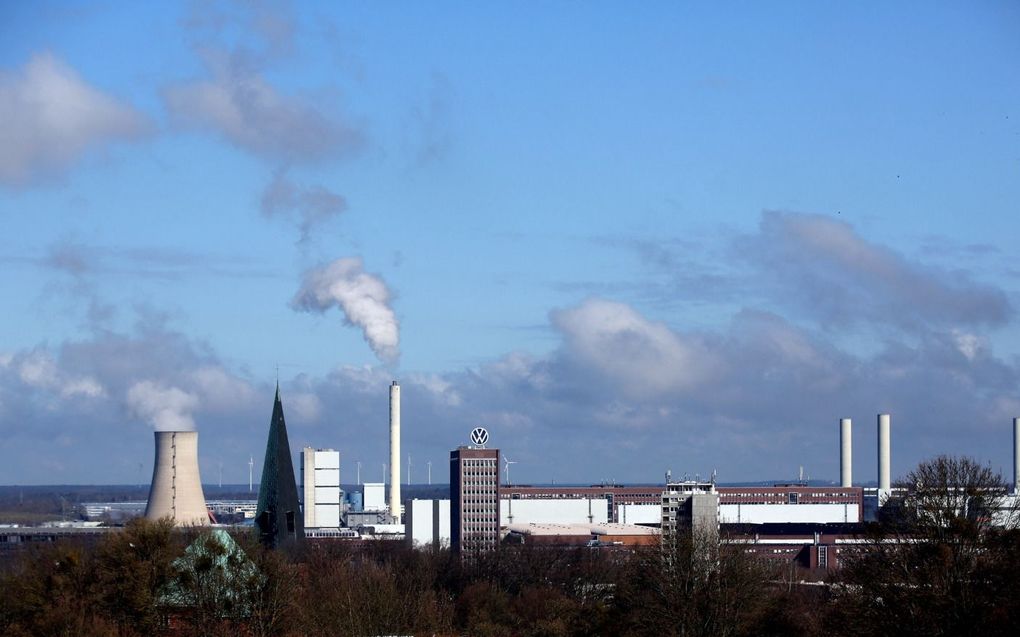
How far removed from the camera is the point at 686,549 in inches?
2066

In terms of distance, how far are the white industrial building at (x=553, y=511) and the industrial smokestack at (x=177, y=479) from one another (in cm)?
5320

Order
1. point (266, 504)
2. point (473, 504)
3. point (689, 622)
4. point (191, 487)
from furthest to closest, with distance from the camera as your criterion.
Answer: point (473, 504), point (191, 487), point (266, 504), point (689, 622)

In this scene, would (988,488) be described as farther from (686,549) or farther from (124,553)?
(124,553)

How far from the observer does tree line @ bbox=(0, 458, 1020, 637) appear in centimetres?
3812

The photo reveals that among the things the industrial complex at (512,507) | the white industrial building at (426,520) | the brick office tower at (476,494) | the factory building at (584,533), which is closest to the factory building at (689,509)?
the industrial complex at (512,507)

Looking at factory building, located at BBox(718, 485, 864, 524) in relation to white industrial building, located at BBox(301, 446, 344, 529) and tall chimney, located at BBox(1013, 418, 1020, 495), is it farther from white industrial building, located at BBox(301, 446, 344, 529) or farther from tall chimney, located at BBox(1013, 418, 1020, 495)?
white industrial building, located at BBox(301, 446, 344, 529)

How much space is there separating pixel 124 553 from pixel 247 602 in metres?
3.90

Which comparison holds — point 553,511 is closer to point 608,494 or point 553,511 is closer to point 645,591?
point 608,494

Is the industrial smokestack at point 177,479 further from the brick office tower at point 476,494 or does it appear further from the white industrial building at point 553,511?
the white industrial building at point 553,511

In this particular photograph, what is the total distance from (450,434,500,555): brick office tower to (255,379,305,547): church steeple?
58.1 meters

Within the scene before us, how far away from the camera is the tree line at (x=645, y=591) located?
3812 centimetres

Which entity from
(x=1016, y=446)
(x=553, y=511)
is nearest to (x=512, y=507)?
(x=553, y=511)

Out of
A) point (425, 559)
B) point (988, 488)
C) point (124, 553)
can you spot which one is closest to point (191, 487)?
point (425, 559)

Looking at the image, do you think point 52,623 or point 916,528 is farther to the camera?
point 52,623
